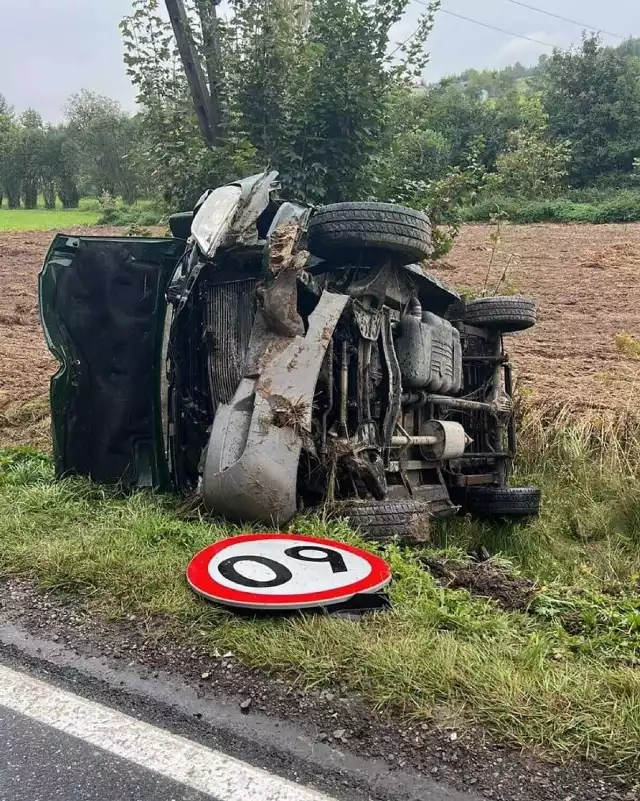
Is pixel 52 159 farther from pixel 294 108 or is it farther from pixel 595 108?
pixel 294 108

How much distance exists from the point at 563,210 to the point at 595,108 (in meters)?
10.1

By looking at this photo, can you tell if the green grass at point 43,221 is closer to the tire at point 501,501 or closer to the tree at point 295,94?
the tree at point 295,94

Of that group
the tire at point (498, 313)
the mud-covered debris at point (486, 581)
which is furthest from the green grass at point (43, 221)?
the mud-covered debris at point (486, 581)

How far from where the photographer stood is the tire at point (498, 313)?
5.85 metres

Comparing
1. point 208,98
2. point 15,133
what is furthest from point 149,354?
point 15,133

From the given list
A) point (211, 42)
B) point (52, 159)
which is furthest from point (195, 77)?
point (52, 159)

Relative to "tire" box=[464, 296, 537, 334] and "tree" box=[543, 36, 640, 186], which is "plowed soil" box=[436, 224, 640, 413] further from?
"tree" box=[543, 36, 640, 186]

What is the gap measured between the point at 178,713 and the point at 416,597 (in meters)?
1.07

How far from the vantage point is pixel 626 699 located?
206cm

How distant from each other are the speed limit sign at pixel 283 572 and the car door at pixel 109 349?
1372 mm

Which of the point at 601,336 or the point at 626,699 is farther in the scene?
the point at 601,336

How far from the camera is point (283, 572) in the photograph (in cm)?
279

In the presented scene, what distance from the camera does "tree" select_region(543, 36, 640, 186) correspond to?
30.5 meters

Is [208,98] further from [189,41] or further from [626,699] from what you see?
[626,699]
